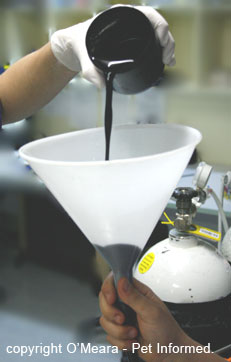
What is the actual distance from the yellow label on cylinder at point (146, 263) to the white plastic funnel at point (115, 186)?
26 cm

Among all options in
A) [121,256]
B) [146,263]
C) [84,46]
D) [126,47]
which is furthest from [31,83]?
[121,256]

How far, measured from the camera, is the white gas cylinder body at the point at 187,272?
0.82 metres

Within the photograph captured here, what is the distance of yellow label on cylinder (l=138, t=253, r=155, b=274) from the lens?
34.4 inches

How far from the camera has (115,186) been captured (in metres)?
0.53

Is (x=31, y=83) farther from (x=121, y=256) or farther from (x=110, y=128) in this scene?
(x=121, y=256)

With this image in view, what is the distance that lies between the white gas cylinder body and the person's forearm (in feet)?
1.76

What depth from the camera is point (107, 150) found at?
0.68 m

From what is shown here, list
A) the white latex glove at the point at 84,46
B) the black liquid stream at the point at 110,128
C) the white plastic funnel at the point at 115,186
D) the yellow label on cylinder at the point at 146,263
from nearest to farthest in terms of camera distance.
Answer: the white plastic funnel at the point at 115,186
the black liquid stream at the point at 110,128
the white latex glove at the point at 84,46
the yellow label on cylinder at the point at 146,263

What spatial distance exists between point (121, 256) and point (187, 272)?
0.26 meters

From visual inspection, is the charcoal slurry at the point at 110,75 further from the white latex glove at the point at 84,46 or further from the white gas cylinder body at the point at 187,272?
the white gas cylinder body at the point at 187,272

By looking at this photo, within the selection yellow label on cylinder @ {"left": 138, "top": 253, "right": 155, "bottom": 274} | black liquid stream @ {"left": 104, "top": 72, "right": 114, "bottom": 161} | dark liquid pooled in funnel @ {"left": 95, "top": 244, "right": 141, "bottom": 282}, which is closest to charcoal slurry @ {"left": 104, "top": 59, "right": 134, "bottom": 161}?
black liquid stream @ {"left": 104, "top": 72, "right": 114, "bottom": 161}

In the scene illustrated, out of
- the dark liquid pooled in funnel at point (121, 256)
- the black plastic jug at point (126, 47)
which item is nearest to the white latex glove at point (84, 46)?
the black plastic jug at point (126, 47)

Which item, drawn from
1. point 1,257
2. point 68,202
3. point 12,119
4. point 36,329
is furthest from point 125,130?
point 1,257

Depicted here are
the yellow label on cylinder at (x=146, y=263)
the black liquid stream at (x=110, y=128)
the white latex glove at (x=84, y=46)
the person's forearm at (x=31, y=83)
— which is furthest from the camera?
the person's forearm at (x=31, y=83)
